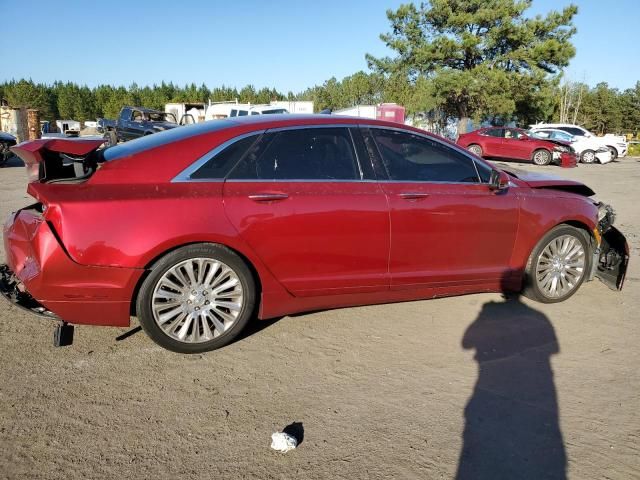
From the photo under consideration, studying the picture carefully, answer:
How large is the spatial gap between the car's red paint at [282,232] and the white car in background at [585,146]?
2169cm

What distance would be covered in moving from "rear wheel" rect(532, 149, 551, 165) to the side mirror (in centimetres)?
1875

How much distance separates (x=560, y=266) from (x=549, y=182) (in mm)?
761

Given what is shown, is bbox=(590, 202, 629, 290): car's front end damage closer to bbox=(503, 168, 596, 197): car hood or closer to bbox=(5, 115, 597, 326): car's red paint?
bbox=(503, 168, 596, 197): car hood

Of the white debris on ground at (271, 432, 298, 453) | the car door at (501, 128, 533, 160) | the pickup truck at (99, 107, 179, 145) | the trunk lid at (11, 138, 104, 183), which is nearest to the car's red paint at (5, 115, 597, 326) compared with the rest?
the trunk lid at (11, 138, 104, 183)

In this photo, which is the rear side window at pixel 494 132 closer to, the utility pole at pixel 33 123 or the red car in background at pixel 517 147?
the red car in background at pixel 517 147

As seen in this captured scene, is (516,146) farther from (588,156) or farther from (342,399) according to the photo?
(342,399)

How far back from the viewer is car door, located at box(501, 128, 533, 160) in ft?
70.1

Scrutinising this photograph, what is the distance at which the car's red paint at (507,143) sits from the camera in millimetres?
21219

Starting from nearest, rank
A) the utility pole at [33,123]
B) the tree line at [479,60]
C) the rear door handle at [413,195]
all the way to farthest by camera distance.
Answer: the rear door handle at [413,195] → the utility pole at [33,123] → the tree line at [479,60]

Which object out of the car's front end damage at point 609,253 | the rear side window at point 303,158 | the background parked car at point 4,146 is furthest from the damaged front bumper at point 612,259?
the background parked car at point 4,146

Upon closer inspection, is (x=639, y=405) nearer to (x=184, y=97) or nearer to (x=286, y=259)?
(x=286, y=259)

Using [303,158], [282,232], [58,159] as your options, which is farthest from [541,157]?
[58,159]

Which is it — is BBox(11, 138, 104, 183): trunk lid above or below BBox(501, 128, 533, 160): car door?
above

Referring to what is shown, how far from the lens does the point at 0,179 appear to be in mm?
12188
